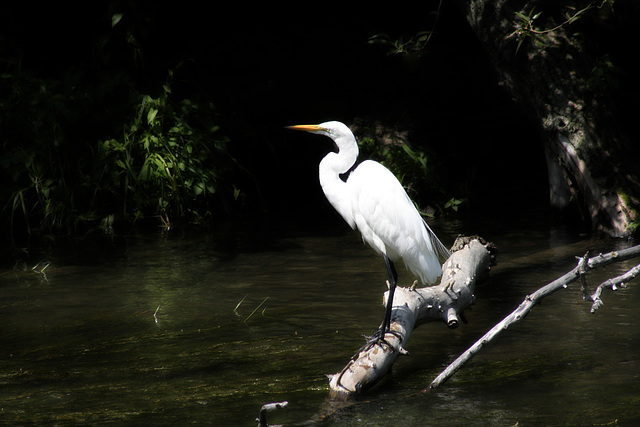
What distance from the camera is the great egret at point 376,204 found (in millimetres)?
4066

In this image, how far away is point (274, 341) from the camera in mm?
4172

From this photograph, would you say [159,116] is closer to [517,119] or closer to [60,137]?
[60,137]

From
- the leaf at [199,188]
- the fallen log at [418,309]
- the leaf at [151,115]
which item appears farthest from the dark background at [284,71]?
the fallen log at [418,309]

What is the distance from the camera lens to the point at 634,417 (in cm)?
296

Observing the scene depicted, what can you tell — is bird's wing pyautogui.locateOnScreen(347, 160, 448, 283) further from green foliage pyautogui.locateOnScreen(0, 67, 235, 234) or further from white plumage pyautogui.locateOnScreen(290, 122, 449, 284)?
green foliage pyautogui.locateOnScreen(0, 67, 235, 234)

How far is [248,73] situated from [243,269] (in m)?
3.35

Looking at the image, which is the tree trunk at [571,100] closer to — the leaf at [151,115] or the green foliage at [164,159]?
the green foliage at [164,159]

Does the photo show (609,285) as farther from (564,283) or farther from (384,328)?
(384,328)

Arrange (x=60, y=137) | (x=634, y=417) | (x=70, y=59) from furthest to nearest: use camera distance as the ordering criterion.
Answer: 1. (x=70, y=59)
2. (x=60, y=137)
3. (x=634, y=417)

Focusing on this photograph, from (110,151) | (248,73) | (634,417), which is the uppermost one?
(248,73)

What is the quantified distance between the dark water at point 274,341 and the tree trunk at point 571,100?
1.18 feet

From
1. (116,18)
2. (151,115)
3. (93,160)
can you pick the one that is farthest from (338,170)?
(116,18)

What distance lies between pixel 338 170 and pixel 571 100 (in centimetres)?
292

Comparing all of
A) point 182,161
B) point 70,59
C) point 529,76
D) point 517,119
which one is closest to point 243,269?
point 182,161
